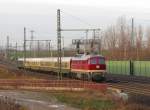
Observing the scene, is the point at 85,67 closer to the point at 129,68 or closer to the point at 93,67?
the point at 93,67

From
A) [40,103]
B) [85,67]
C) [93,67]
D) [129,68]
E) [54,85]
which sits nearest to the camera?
[40,103]

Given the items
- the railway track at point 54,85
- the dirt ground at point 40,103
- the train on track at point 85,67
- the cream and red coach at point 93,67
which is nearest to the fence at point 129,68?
the train on track at point 85,67

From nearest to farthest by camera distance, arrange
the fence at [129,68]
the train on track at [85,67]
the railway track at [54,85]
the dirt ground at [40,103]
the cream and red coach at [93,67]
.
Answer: the dirt ground at [40,103] → the railway track at [54,85] → the cream and red coach at [93,67] → the train on track at [85,67] → the fence at [129,68]

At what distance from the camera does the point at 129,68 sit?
6894 centimetres

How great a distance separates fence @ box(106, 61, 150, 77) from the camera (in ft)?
211

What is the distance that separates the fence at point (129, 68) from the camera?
2537 inches

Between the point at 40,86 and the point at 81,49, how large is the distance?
21.2 metres

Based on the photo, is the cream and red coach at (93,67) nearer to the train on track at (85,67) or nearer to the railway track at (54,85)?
the train on track at (85,67)

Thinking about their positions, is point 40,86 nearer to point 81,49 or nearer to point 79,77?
point 79,77

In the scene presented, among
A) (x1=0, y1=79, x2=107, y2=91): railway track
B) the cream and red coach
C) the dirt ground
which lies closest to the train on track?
the cream and red coach

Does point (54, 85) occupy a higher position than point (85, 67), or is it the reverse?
point (85, 67)

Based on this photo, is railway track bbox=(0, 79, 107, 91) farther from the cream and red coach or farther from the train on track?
the train on track

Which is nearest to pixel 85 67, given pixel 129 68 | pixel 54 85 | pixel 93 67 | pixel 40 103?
pixel 93 67

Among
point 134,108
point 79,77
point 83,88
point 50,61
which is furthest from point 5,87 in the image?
point 50,61
